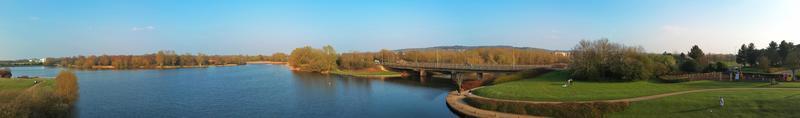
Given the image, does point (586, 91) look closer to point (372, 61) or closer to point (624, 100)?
point (624, 100)

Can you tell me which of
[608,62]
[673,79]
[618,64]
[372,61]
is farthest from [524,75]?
[372,61]

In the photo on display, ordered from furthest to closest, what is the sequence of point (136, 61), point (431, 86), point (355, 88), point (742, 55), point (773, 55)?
point (136, 61) < point (742, 55) < point (773, 55) < point (431, 86) < point (355, 88)

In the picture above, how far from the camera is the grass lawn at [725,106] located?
1109 inches

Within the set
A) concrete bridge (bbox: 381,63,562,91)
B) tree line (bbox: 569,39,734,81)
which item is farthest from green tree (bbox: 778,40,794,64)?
concrete bridge (bbox: 381,63,562,91)

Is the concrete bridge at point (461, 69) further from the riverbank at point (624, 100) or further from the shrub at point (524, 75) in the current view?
the riverbank at point (624, 100)

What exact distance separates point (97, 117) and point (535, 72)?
5253 cm

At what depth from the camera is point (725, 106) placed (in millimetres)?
29922

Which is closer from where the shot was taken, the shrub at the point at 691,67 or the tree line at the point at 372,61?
the shrub at the point at 691,67

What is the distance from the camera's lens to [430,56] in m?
154

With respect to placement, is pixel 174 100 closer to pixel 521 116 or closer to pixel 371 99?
pixel 371 99

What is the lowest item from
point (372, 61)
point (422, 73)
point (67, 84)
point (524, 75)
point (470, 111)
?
point (470, 111)

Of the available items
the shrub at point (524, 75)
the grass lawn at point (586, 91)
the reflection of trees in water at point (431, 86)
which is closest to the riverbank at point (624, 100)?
the grass lawn at point (586, 91)

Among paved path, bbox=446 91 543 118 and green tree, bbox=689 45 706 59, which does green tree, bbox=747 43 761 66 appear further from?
paved path, bbox=446 91 543 118

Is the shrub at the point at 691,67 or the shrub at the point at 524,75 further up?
the shrub at the point at 691,67
